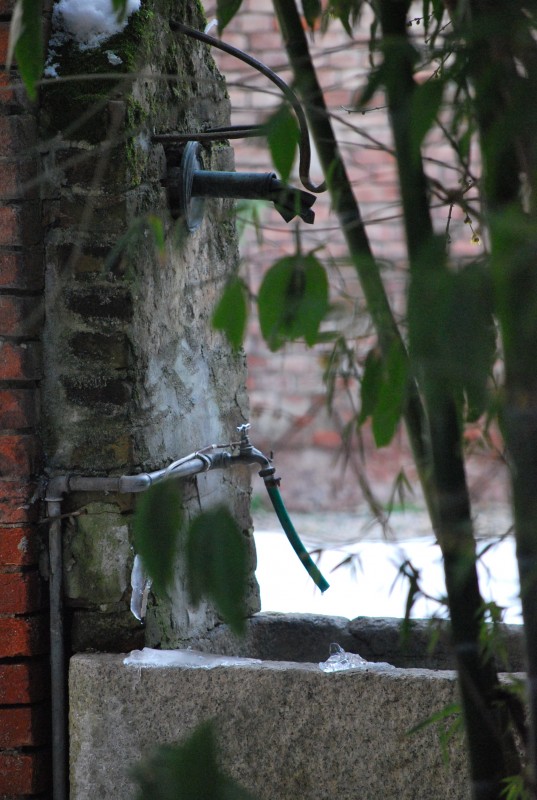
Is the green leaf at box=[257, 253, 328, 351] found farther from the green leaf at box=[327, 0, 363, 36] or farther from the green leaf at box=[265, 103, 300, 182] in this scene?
the green leaf at box=[327, 0, 363, 36]

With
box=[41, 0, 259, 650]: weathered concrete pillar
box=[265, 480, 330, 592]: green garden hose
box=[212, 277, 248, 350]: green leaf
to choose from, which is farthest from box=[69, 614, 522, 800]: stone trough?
box=[212, 277, 248, 350]: green leaf

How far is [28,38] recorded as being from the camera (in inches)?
26.9

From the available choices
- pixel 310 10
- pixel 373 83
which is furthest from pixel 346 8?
pixel 373 83

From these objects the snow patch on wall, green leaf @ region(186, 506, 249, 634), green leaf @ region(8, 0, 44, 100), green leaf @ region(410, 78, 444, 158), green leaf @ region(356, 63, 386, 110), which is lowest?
green leaf @ region(186, 506, 249, 634)

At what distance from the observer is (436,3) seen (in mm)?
863

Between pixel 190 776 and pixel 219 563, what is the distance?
4.8 inches

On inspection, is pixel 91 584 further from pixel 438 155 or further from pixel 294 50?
pixel 438 155

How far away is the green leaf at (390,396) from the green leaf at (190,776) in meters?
0.22

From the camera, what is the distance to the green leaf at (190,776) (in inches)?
20.1

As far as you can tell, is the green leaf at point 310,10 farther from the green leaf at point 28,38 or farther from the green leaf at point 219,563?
the green leaf at point 219,563

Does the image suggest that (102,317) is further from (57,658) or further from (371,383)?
(371,383)

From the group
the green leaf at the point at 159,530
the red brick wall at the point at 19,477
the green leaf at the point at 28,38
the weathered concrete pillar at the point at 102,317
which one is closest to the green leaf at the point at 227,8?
the green leaf at the point at 28,38

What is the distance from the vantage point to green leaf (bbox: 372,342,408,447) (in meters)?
0.62

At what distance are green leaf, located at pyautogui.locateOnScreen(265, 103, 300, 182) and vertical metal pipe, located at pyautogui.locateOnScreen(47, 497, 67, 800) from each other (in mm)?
1026
